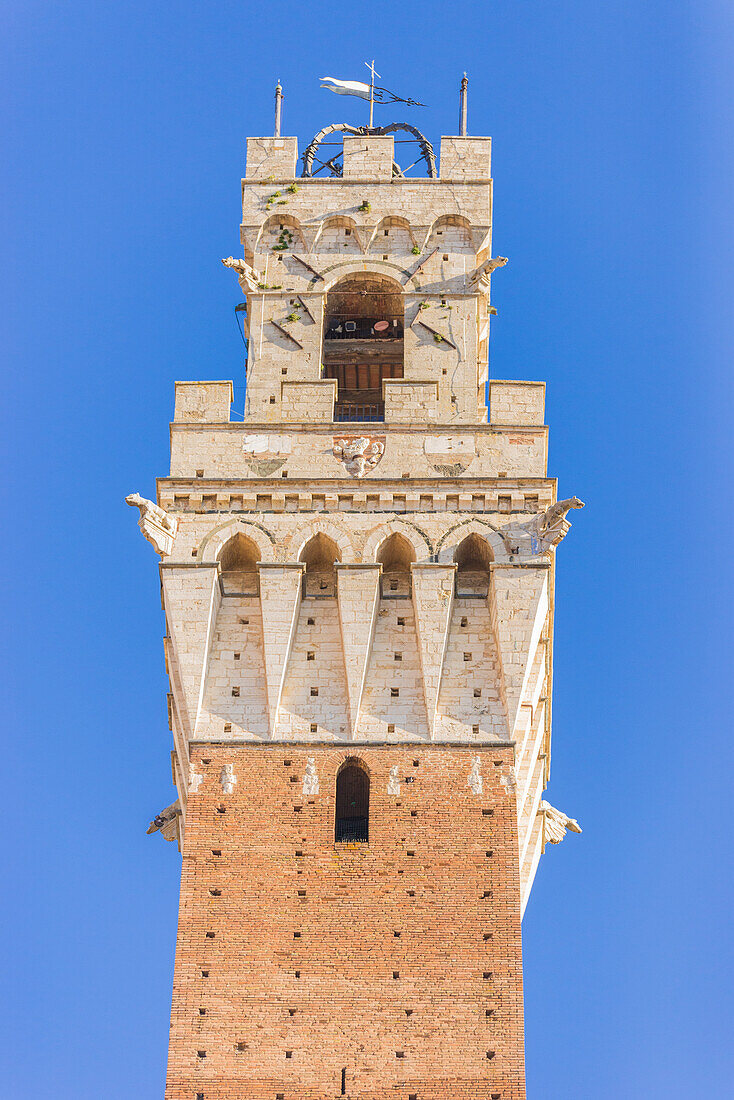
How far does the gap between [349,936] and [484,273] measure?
14.6 meters

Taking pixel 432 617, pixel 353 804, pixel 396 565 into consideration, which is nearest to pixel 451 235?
pixel 396 565

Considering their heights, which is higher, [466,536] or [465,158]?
[465,158]

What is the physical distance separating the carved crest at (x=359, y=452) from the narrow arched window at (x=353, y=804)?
571 cm

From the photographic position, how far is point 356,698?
40.3 m

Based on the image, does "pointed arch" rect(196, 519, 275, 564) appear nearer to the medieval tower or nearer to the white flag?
the medieval tower

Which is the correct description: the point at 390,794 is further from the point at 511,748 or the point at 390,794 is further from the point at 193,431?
the point at 193,431

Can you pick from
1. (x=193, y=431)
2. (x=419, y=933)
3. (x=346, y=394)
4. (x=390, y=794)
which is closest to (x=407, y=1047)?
(x=419, y=933)

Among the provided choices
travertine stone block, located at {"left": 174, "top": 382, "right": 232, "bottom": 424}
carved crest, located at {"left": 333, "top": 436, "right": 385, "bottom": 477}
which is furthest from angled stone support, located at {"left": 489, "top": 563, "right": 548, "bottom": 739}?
travertine stone block, located at {"left": 174, "top": 382, "right": 232, "bottom": 424}

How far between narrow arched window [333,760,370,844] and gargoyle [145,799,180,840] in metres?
3.94

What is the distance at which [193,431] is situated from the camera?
43.2 meters

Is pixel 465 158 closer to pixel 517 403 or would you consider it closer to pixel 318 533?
pixel 517 403

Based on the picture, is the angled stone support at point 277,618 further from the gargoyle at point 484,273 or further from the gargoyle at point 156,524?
the gargoyle at point 484,273

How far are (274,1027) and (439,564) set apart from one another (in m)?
9.05

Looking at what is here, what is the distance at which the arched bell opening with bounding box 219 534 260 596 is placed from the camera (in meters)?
41.7
